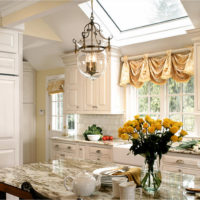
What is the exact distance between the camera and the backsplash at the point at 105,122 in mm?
5254

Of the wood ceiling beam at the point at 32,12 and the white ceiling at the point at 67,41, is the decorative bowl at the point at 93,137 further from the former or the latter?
the wood ceiling beam at the point at 32,12

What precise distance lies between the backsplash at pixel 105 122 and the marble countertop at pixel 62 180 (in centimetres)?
232

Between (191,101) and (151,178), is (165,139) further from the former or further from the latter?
(191,101)

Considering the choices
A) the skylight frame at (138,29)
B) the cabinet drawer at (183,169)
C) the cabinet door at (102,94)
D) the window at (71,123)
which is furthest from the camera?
the window at (71,123)

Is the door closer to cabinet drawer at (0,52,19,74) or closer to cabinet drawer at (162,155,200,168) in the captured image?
cabinet drawer at (0,52,19,74)

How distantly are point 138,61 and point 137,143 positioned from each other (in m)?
3.11

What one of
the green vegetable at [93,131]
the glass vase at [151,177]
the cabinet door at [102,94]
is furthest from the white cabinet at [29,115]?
the glass vase at [151,177]

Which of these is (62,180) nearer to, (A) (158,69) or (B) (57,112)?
(A) (158,69)

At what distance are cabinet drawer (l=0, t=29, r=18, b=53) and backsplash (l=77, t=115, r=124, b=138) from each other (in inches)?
77.1

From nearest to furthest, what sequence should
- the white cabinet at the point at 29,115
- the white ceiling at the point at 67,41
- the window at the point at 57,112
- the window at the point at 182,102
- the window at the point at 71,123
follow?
the white ceiling at the point at 67,41
the window at the point at 182,102
the window at the point at 71,123
the window at the point at 57,112
the white cabinet at the point at 29,115

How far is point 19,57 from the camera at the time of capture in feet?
14.7

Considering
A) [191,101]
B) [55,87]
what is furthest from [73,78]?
[191,101]

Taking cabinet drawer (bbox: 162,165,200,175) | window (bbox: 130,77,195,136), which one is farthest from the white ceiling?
cabinet drawer (bbox: 162,165,200,175)

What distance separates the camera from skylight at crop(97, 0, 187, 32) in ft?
13.6
